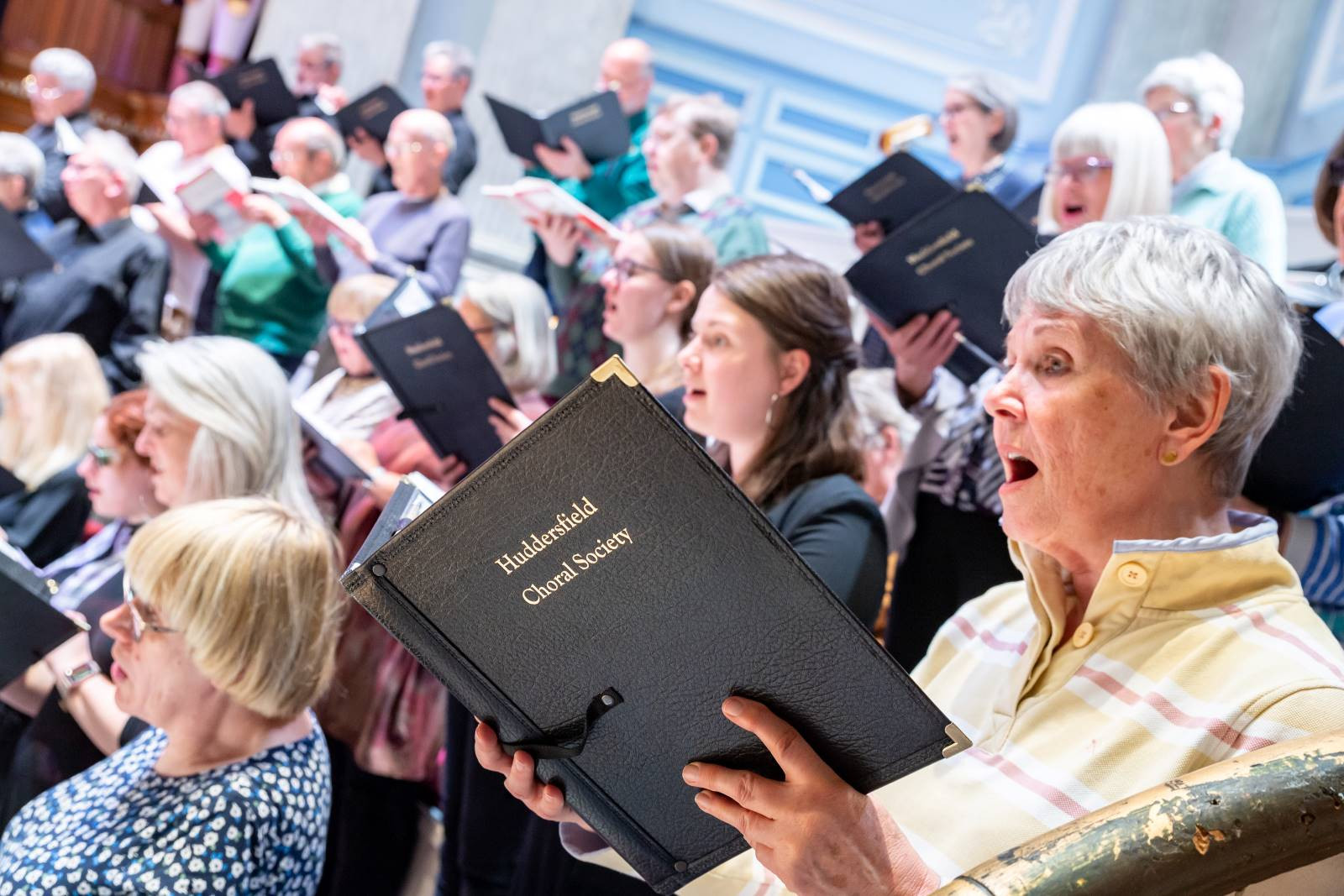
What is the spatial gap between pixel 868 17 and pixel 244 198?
376 centimetres

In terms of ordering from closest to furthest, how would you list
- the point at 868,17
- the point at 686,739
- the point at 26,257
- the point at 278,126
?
the point at 686,739, the point at 26,257, the point at 278,126, the point at 868,17

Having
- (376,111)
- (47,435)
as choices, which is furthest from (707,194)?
(376,111)

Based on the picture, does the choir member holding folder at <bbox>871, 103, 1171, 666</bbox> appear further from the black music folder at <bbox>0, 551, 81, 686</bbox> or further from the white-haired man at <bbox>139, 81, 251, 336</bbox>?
the white-haired man at <bbox>139, 81, 251, 336</bbox>

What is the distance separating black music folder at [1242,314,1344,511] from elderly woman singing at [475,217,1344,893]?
573 millimetres

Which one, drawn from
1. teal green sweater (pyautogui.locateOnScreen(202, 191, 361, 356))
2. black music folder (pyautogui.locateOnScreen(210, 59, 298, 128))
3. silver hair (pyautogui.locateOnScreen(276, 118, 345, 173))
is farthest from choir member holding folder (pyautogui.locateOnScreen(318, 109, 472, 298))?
black music folder (pyautogui.locateOnScreen(210, 59, 298, 128))

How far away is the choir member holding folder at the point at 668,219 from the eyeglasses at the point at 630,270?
59 cm

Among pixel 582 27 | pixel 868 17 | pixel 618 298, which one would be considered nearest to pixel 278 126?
pixel 582 27

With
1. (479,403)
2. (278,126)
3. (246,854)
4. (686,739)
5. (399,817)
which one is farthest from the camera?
(278,126)

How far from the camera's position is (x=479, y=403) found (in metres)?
2.99

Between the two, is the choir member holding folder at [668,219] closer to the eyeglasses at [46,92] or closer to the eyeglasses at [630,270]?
the eyeglasses at [630,270]

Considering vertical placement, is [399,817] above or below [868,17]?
below

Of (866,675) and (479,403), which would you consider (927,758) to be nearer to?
(866,675)

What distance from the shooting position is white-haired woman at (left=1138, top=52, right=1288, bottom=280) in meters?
3.08

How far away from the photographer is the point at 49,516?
3709 mm
